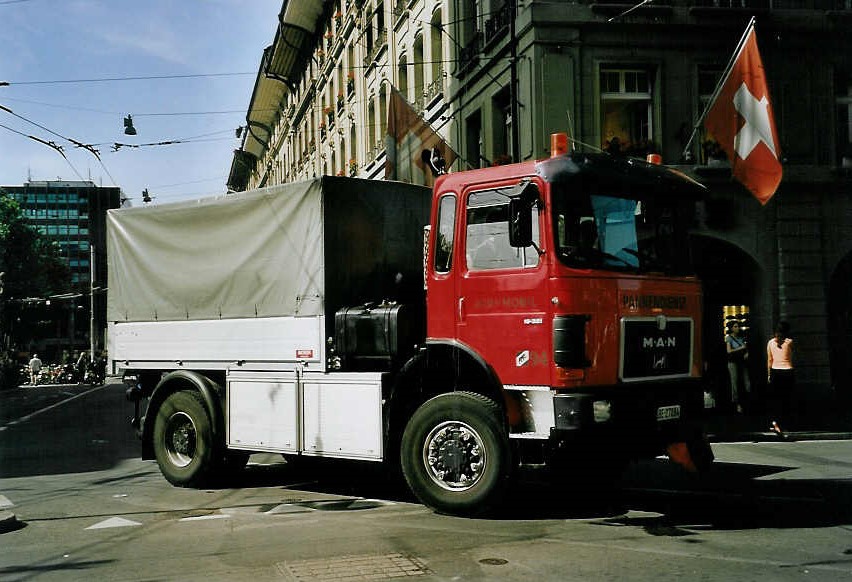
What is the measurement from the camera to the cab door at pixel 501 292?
24.3 ft

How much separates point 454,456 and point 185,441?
3770mm

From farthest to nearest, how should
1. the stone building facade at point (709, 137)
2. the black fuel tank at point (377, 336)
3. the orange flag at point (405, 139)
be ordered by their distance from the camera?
the orange flag at point (405, 139), the stone building facade at point (709, 137), the black fuel tank at point (377, 336)

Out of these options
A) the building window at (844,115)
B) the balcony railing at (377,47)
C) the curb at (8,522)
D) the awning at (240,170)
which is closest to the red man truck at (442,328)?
the curb at (8,522)

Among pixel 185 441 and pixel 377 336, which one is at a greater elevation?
pixel 377 336

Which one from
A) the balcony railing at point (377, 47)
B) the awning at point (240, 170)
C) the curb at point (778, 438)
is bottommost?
the curb at point (778, 438)

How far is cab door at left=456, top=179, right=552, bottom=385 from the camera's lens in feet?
24.3

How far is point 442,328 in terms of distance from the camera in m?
8.16

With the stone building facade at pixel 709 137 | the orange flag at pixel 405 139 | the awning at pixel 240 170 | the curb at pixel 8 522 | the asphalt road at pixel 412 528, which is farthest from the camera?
the awning at pixel 240 170

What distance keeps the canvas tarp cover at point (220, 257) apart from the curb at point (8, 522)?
298cm

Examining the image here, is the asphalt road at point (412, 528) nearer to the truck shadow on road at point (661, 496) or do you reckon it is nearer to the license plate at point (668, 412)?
the truck shadow on road at point (661, 496)

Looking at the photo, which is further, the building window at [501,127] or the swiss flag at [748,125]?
the building window at [501,127]

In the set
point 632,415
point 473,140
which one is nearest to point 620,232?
point 632,415

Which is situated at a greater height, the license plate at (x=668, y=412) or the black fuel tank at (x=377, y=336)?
the black fuel tank at (x=377, y=336)

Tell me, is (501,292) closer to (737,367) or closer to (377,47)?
(737,367)
